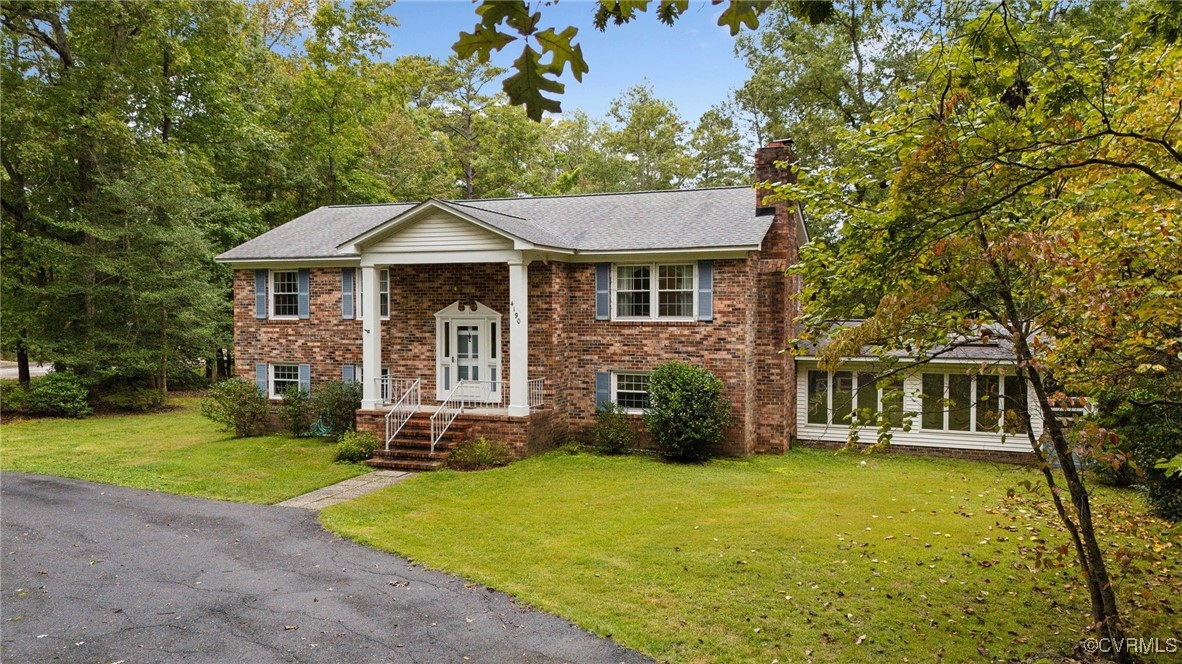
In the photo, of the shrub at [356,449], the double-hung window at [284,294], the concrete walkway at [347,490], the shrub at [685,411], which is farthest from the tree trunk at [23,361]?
the shrub at [685,411]

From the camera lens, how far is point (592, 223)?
59.4 ft

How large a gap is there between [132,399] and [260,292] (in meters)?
8.71

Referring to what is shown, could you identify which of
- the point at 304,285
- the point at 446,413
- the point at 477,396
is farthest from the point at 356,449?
the point at 304,285

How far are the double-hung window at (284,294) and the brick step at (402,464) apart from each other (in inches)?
246

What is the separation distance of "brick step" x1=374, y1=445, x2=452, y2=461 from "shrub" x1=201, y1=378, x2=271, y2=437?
5386mm

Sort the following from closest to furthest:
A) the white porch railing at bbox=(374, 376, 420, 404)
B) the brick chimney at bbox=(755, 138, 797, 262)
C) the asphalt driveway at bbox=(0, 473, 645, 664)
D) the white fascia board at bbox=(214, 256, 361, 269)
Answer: the asphalt driveway at bbox=(0, 473, 645, 664), the brick chimney at bbox=(755, 138, 797, 262), the white porch railing at bbox=(374, 376, 420, 404), the white fascia board at bbox=(214, 256, 361, 269)

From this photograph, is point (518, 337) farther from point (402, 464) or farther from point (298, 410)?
point (298, 410)

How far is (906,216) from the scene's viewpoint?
508 centimetres

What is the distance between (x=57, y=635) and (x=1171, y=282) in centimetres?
972

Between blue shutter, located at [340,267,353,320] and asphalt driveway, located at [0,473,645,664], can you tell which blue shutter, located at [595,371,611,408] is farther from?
asphalt driveway, located at [0,473,645,664]

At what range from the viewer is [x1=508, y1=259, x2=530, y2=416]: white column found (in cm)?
1508

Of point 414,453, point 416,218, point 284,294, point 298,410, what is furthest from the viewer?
point 284,294

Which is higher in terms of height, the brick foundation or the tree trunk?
the tree trunk

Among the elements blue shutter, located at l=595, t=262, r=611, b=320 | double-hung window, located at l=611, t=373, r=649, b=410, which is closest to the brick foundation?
double-hung window, located at l=611, t=373, r=649, b=410
